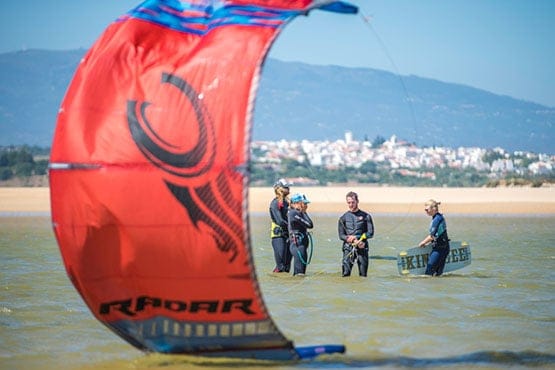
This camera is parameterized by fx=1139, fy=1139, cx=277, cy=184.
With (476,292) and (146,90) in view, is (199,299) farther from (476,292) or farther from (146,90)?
(476,292)

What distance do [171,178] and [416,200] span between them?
52.3m

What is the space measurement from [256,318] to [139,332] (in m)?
1.15

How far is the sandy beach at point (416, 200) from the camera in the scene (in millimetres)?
49531

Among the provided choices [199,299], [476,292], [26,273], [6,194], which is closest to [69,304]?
[26,273]

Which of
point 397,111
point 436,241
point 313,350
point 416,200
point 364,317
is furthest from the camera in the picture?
point 397,111

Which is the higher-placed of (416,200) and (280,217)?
(280,217)

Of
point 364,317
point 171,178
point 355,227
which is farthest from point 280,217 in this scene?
point 171,178

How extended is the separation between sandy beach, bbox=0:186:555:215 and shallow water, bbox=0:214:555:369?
24.9 meters

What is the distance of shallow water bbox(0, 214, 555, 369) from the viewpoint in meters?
11.2

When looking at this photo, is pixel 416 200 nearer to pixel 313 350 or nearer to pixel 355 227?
pixel 355 227

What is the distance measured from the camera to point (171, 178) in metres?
8.75

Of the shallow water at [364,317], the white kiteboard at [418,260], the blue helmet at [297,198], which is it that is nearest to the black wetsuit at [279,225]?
the blue helmet at [297,198]

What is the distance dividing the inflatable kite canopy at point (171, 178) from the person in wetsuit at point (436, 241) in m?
9.02

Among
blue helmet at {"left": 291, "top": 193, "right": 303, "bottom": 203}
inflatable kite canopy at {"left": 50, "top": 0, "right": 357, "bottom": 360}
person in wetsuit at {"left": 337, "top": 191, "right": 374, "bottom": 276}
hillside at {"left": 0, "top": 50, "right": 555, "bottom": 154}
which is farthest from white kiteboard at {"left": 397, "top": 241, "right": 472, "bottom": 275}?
inflatable kite canopy at {"left": 50, "top": 0, "right": 357, "bottom": 360}
